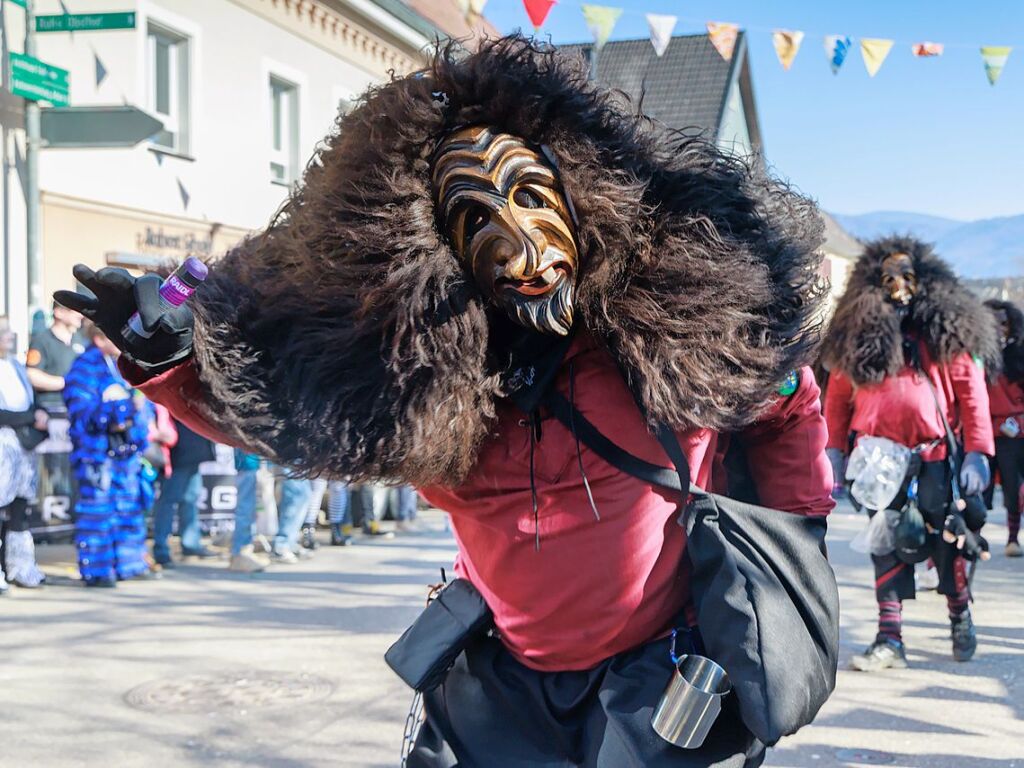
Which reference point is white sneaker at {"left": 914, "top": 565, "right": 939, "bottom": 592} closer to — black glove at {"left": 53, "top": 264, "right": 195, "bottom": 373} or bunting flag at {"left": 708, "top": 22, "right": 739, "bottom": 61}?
bunting flag at {"left": 708, "top": 22, "right": 739, "bottom": 61}

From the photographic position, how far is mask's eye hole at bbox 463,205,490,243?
1.96 metres

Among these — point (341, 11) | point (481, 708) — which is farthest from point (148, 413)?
point (341, 11)

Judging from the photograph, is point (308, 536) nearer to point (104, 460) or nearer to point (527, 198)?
point (104, 460)

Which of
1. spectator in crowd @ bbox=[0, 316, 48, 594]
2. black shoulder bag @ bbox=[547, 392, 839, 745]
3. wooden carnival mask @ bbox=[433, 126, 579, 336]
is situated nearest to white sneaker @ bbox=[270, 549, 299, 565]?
spectator in crowd @ bbox=[0, 316, 48, 594]

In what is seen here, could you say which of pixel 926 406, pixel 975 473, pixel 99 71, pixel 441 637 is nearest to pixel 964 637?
pixel 975 473

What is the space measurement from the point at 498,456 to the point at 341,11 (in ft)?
51.1

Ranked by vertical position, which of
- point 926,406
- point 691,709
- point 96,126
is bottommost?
point 691,709

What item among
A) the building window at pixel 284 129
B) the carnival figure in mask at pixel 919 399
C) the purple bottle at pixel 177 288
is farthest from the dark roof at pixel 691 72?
the purple bottle at pixel 177 288

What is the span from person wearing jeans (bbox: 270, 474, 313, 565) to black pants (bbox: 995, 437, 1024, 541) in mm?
5387

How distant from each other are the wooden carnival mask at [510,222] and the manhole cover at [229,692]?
3.32m

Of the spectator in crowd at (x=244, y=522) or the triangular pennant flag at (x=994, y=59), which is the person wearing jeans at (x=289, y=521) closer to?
Answer: the spectator in crowd at (x=244, y=522)

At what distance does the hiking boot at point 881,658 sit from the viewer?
5324 mm

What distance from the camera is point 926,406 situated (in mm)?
5281

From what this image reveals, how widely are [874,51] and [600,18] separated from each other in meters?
2.78
